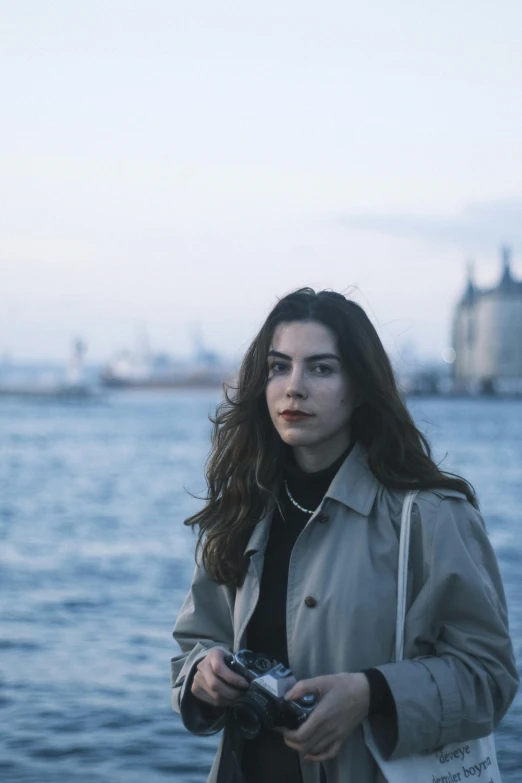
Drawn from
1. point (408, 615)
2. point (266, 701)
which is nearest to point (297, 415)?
point (408, 615)

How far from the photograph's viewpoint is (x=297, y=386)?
2105mm

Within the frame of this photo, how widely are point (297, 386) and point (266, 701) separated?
0.59m

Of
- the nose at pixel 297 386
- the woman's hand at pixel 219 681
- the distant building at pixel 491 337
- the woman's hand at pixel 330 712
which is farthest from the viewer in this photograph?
the distant building at pixel 491 337

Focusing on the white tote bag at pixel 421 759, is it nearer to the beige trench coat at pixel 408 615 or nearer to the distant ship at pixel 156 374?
the beige trench coat at pixel 408 615

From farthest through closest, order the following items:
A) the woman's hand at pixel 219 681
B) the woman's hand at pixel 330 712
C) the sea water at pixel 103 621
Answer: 1. the sea water at pixel 103 621
2. the woman's hand at pixel 219 681
3. the woman's hand at pixel 330 712

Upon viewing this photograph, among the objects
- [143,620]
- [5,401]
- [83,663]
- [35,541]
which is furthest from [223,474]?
[5,401]

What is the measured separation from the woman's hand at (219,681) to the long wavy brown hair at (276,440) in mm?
195

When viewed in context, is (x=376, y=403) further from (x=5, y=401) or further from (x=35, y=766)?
(x=5, y=401)

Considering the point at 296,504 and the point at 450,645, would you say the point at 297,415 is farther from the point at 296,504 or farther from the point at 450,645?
the point at 450,645

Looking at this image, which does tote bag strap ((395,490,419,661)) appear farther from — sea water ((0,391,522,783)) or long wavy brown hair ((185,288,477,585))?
sea water ((0,391,522,783))

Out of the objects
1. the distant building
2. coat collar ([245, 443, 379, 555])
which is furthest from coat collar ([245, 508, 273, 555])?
the distant building

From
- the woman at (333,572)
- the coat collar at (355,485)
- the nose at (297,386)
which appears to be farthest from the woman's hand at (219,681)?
the nose at (297,386)

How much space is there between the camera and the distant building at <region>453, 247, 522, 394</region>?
4510 inches

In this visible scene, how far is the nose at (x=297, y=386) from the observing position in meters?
2.11
